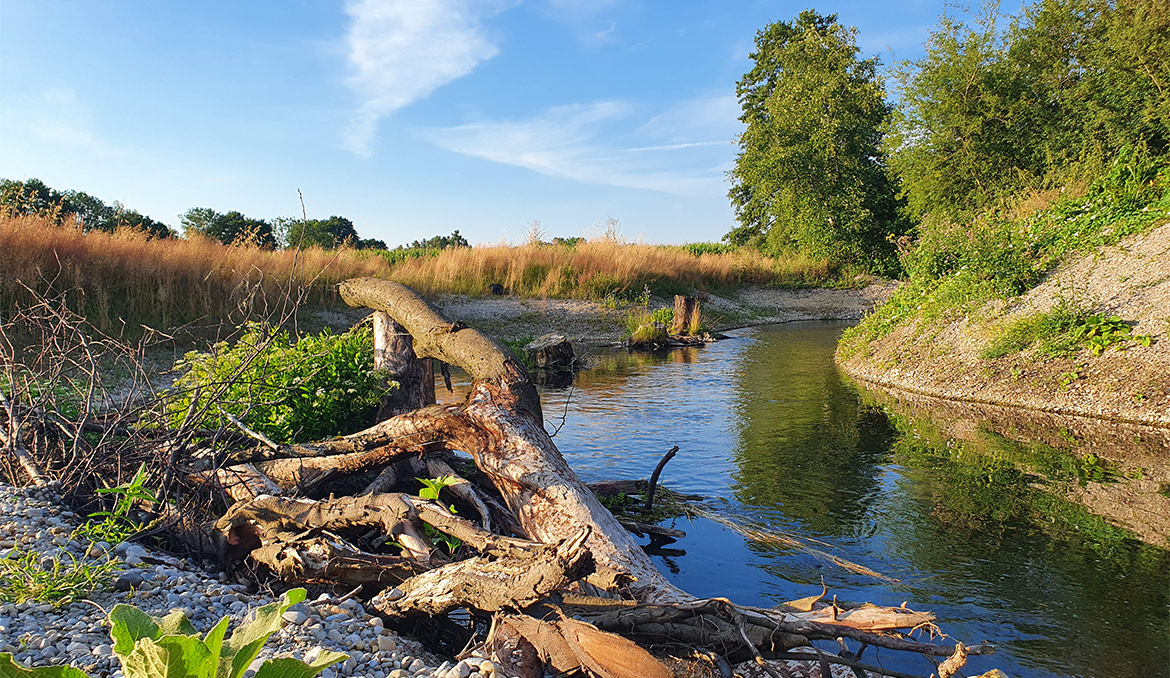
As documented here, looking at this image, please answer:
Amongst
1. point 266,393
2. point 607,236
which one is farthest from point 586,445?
point 607,236

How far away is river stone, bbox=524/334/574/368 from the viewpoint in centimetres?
1366

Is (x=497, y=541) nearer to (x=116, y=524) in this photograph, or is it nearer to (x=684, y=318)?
(x=116, y=524)

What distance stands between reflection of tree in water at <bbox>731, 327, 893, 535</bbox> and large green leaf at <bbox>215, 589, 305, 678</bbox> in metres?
4.45

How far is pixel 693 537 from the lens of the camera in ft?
16.3

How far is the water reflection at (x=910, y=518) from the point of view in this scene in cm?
359

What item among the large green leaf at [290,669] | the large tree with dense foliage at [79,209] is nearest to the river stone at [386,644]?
the large green leaf at [290,669]

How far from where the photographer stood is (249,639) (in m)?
1.09

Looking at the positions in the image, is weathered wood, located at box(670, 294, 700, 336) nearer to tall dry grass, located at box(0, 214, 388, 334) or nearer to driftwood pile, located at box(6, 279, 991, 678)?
A: tall dry grass, located at box(0, 214, 388, 334)

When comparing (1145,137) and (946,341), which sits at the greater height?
(1145,137)

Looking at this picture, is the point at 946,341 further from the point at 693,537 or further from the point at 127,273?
the point at 127,273

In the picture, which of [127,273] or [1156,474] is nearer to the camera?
[1156,474]

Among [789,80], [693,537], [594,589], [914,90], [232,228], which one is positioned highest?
[789,80]

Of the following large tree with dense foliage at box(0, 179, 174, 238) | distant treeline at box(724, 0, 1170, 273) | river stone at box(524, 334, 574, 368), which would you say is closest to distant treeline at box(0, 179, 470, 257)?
large tree with dense foliage at box(0, 179, 174, 238)

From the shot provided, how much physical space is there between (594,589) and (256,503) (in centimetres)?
182
